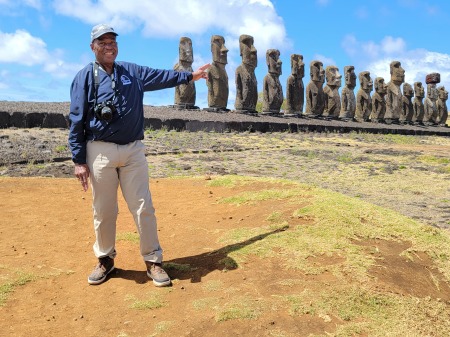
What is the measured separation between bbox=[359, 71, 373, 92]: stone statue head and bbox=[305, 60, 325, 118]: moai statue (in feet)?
16.3

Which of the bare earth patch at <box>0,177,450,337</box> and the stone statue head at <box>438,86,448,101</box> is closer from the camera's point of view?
the bare earth patch at <box>0,177,450,337</box>

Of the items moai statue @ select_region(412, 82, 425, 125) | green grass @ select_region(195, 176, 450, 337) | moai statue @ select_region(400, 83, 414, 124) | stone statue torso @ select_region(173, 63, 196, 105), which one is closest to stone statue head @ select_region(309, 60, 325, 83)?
stone statue torso @ select_region(173, 63, 196, 105)

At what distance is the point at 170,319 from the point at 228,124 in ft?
41.7

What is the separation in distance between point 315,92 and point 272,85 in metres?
3.34

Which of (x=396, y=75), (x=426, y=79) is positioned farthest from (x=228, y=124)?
(x=426, y=79)

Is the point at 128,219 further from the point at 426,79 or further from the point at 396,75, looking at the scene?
the point at 426,79

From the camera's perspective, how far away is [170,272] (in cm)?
410

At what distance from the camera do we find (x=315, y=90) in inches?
955

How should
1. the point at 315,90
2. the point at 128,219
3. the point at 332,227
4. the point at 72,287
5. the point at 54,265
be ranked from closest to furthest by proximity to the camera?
the point at 72,287 < the point at 54,265 < the point at 332,227 < the point at 128,219 < the point at 315,90

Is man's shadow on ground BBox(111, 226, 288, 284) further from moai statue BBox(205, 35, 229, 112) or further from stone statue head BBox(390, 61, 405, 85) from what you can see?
stone statue head BBox(390, 61, 405, 85)

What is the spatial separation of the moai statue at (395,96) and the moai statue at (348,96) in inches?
136

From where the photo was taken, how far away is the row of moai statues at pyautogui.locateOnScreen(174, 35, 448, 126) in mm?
19516

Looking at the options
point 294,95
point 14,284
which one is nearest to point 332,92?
point 294,95

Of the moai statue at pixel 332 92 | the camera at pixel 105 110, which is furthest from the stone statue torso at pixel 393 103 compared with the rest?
the camera at pixel 105 110
